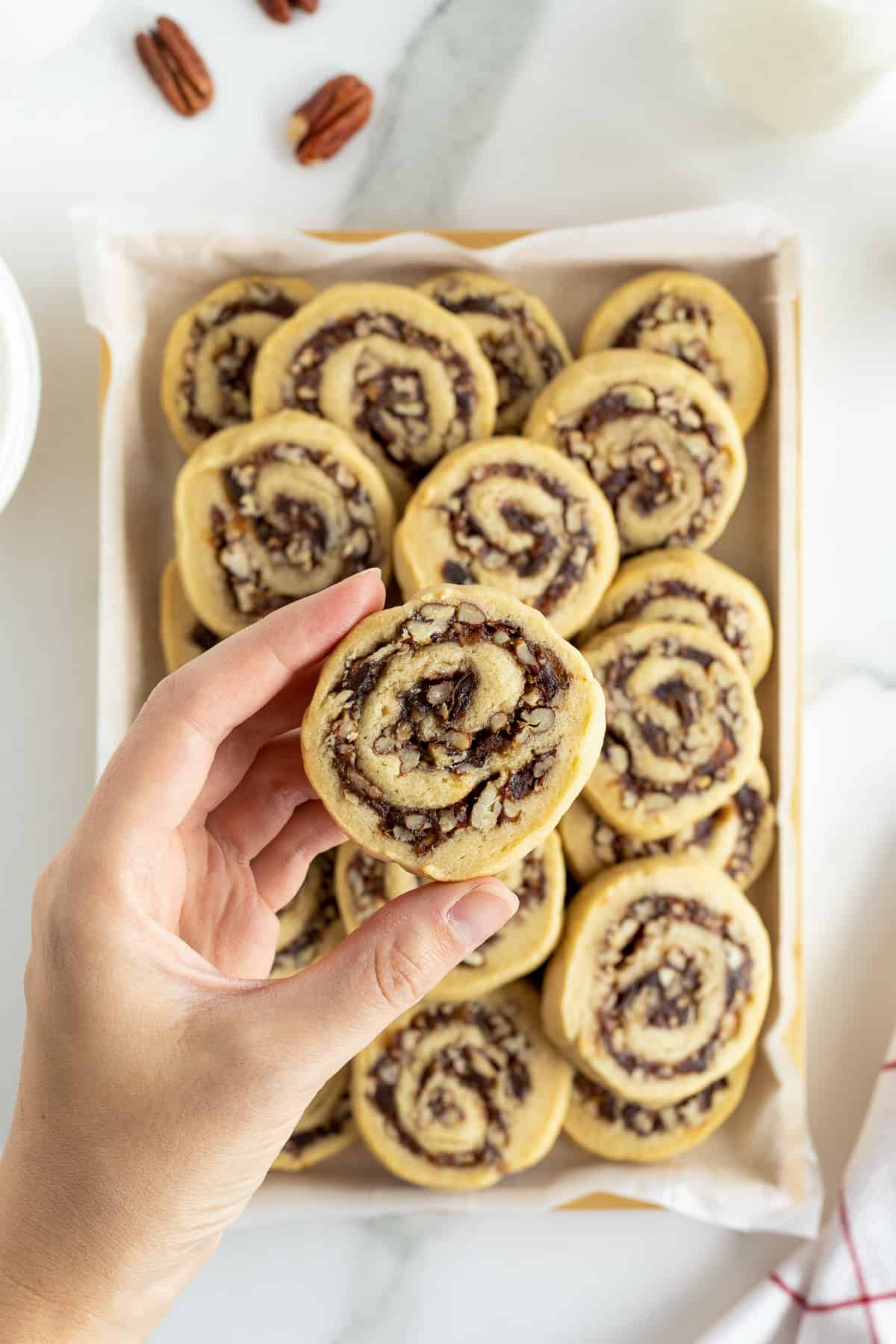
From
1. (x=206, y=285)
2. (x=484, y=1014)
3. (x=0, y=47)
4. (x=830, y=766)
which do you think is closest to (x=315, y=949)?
(x=484, y=1014)

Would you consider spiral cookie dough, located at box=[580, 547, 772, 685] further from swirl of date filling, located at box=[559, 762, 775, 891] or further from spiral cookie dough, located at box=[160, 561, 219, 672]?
spiral cookie dough, located at box=[160, 561, 219, 672]

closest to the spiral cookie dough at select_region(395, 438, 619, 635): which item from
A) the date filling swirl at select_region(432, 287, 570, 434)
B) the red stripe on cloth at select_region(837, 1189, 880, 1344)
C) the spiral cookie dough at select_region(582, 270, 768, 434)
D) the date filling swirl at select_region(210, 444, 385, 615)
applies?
the date filling swirl at select_region(210, 444, 385, 615)

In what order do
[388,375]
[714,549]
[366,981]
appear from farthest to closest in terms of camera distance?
[714,549]
[388,375]
[366,981]

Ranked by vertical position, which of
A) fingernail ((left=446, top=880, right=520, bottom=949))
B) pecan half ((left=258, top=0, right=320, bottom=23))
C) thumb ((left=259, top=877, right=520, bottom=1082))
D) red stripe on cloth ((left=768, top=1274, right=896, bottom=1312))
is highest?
pecan half ((left=258, top=0, right=320, bottom=23))

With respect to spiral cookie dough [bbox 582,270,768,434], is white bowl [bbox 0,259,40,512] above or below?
above

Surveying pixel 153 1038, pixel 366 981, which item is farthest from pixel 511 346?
pixel 153 1038

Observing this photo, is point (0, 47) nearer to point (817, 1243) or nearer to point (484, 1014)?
point (484, 1014)

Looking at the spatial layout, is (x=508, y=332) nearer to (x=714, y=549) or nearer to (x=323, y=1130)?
(x=714, y=549)

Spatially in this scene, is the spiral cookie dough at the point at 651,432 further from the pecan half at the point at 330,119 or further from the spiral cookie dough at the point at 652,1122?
the spiral cookie dough at the point at 652,1122
